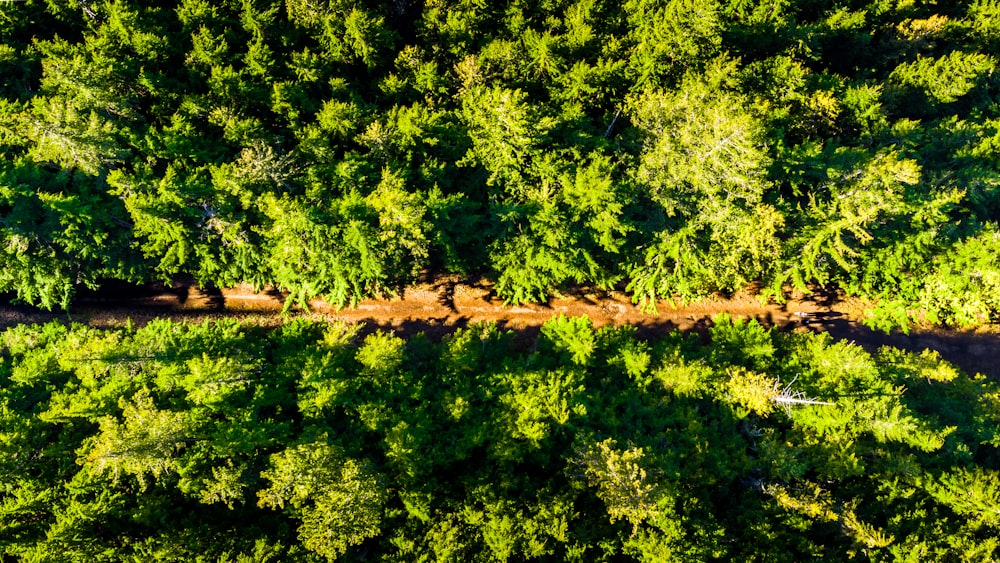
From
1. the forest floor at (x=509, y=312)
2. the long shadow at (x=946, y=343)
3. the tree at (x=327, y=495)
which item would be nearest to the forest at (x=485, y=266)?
the tree at (x=327, y=495)

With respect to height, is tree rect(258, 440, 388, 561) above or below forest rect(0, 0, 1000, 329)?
below

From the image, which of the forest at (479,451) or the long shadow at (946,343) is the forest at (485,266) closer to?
the forest at (479,451)

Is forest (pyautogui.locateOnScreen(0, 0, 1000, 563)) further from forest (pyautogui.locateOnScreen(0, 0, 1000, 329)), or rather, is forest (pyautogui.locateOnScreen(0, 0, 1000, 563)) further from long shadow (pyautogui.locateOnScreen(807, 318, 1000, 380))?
long shadow (pyautogui.locateOnScreen(807, 318, 1000, 380))

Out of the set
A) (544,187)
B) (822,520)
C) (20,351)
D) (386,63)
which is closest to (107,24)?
(386,63)

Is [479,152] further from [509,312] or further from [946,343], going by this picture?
[946,343]

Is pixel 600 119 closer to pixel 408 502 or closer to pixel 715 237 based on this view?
pixel 715 237

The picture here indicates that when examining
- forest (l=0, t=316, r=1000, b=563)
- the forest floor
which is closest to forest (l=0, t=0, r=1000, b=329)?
the forest floor

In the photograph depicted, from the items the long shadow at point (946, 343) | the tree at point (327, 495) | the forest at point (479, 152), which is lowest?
the tree at point (327, 495)
